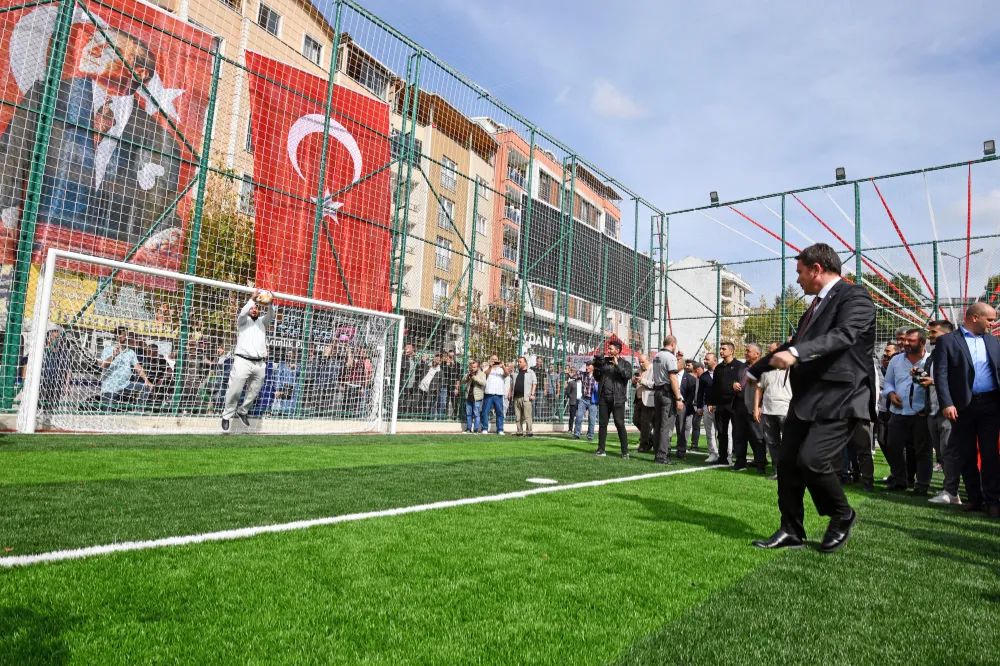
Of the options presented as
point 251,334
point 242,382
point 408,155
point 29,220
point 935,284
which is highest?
point 408,155

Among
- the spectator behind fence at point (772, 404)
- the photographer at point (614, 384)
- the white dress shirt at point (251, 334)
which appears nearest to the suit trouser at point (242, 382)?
the white dress shirt at point (251, 334)

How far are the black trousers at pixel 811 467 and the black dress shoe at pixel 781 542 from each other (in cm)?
4

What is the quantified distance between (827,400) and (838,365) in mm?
223

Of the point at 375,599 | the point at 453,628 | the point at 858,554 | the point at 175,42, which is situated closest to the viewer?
the point at 453,628

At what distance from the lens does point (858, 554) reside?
389 cm

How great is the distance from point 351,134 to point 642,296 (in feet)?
43.9

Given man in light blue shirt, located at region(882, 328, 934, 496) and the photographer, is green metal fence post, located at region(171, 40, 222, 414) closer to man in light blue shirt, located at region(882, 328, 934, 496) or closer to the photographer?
the photographer

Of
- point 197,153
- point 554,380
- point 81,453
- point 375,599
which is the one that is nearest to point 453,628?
point 375,599

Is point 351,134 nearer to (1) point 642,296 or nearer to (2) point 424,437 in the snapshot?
(2) point 424,437

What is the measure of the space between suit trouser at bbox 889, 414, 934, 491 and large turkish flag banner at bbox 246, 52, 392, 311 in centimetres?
939

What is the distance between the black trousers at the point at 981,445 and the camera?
582 centimetres

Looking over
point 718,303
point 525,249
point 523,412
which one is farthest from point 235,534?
point 718,303

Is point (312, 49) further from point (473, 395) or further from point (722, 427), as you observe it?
point (722, 427)

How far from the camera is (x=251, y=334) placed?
32.3 feet
